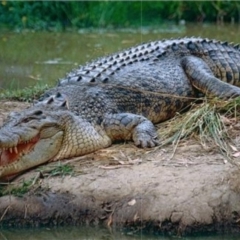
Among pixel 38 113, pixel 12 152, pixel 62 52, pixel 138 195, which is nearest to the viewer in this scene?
pixel 138 195

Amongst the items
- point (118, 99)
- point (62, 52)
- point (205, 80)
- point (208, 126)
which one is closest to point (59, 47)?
point (62, 52)

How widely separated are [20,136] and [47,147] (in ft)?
0.98

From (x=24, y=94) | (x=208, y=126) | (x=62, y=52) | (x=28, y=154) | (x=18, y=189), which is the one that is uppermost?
(x=208, y=126)

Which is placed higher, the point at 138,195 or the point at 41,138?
the point at 41,138

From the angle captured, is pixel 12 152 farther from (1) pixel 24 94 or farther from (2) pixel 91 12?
(2) pixel 91 12

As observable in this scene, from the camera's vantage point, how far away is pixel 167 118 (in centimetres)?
813

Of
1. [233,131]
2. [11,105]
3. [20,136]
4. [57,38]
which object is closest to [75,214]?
[20,136]

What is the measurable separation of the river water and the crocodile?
33.7 inches

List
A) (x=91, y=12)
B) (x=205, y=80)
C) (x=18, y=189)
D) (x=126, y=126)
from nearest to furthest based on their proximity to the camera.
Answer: (x=18, y=189), (x=126, y=126), (x=205, y=80), (x=91, y=12)

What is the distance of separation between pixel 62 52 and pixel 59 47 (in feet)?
2.50

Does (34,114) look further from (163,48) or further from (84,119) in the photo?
(163,48)

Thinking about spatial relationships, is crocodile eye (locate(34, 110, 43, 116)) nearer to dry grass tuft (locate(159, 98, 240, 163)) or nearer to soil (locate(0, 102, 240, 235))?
soil (locate(0, 102, 240, 235))

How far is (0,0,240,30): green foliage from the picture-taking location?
18.0 metres

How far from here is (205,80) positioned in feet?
27.2
